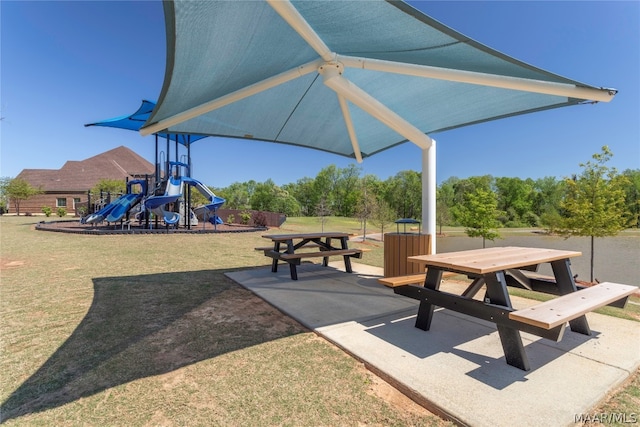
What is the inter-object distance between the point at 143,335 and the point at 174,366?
958mm

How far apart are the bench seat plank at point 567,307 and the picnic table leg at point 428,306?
932 millimetres

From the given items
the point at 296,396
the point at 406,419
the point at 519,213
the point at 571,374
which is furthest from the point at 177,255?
the point at 519,213

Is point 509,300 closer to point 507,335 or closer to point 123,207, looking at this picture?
point 507,335

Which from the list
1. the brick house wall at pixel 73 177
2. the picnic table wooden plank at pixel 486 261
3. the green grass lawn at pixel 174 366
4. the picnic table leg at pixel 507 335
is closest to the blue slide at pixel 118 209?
the green grass lawn at pixel 174 366

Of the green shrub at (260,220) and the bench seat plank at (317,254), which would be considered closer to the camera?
the bench seat plank at (317,254)

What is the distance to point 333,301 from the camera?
4.77m

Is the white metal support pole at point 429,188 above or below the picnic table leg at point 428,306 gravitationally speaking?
above

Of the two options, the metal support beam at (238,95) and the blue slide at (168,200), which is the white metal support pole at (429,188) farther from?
the blue slide at (168,200)

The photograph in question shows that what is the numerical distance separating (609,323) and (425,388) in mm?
3105

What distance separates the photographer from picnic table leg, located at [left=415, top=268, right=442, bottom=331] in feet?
11.5

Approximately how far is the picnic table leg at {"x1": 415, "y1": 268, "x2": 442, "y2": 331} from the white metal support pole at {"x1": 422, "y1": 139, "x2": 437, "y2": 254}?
2.04m

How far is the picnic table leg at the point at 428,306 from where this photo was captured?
11.5 feet

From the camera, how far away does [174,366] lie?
2811 mm

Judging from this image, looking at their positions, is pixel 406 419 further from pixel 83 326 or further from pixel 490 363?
pixel 83 326
